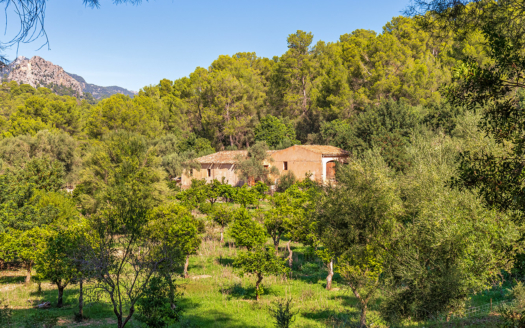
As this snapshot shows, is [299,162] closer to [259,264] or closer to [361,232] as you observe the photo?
[259,264]

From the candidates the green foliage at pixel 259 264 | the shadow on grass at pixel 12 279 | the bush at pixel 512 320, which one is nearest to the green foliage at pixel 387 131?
the green foliage at pixel 259 264

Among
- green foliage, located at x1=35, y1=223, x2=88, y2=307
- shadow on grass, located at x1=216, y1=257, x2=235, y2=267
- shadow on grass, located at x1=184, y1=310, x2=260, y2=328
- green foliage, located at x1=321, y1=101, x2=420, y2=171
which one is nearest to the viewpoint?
green foliage, located at x1=35, y1=223, x2=88, y2=307

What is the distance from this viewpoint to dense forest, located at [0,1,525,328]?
20.0 feet

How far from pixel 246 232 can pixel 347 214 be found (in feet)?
24.5

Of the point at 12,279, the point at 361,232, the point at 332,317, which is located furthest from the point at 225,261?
the point at 361,232

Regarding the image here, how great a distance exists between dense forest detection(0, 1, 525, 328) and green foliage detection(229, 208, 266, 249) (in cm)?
10

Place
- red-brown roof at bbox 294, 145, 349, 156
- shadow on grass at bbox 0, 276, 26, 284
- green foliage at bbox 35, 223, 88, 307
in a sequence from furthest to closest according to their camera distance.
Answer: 1. red-brown roof at bbox 294, 145, 349, 156
2. shadow on grass at bbox 0, 276, 26, 284
3. green foliage at bbox 35, 223, 88, 307

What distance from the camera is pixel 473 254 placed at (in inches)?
420

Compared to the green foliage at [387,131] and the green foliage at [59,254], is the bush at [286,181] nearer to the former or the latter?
the green foliage at [387,131]

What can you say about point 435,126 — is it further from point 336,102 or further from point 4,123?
point 4,123

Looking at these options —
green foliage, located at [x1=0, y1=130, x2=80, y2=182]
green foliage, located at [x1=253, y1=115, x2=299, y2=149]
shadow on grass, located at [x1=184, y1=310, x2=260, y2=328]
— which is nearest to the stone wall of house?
green foliage, located at [x1=253, y1=115, x2=299, y2=149]

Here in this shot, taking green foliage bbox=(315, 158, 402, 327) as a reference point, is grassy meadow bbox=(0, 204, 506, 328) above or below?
below

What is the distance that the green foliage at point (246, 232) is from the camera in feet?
57.5

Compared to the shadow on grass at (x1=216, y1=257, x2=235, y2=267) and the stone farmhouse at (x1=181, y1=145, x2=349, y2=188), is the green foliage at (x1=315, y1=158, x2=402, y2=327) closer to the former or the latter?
the shadow on grass at (x1=216, y1=257, x2=235, y2=267)
